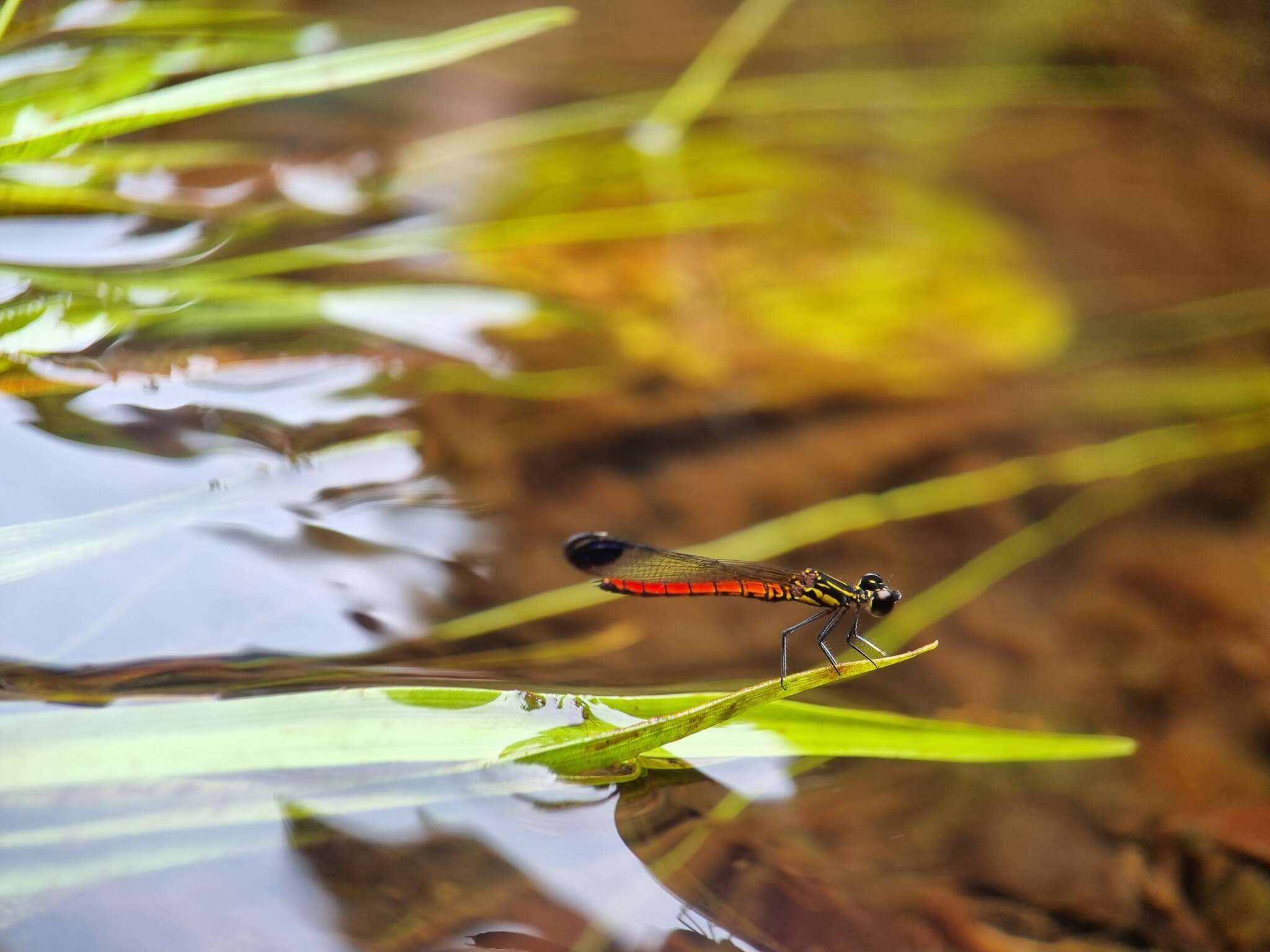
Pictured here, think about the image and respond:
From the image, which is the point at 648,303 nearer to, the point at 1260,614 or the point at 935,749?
the point at 935,749

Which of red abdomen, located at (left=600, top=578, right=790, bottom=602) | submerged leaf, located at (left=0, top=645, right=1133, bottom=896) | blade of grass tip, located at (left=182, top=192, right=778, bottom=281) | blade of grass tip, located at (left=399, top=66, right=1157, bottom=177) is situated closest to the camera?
submerged leaf, located at (left=0, top=645, right=1133, bottom=896)

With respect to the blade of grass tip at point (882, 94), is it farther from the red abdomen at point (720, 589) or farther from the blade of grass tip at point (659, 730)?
the blade of grass tip at point (659, 730)

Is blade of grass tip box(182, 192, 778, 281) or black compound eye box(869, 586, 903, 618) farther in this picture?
blade of grass tip box(182, 192, 778, 281)

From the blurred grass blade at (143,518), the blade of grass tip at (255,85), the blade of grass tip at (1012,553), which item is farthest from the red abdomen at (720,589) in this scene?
the blade of grass tip at (255,85)

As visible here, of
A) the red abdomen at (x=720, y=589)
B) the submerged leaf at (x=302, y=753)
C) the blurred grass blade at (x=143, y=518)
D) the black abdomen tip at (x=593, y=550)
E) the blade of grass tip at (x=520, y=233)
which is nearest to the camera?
the submerged leaf at (x=302, y=753)

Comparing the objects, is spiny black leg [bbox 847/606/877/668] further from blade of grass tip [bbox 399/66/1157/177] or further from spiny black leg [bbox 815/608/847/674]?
blade of grass tip [bbox 399/66/1157/177]

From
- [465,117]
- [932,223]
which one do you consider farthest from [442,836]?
[932,223]

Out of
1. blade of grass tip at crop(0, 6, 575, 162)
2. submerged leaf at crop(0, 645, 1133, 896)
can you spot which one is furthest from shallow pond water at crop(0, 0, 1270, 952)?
blade of grass tip at crop(0, 6, 575, 162)

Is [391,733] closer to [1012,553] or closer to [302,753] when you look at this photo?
[302,753]
